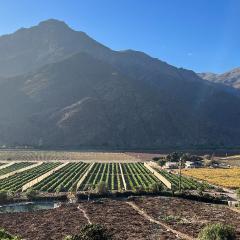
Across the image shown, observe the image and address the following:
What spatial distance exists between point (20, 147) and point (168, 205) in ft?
487

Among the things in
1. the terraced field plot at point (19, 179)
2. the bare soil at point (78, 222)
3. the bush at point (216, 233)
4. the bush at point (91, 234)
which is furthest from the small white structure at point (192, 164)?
the bush at point (91, 234)

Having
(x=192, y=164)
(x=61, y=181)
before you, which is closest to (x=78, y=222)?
(x=61, y=181)

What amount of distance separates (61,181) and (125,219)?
3418 centimetres

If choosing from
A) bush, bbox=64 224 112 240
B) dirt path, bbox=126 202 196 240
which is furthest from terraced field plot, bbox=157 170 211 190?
bush, bbox=64 224 112 240

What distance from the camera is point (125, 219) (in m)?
46.3

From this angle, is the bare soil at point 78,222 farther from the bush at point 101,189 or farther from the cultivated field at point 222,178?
the cultivated field at point 222,178

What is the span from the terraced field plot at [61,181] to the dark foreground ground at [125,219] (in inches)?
512

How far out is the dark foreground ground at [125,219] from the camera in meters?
39.7

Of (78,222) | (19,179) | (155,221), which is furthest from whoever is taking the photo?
(19,179)

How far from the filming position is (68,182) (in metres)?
77.1

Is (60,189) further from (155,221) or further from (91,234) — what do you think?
(91,234)

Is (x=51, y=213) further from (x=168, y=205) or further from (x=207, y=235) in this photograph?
(x=207, y=235)

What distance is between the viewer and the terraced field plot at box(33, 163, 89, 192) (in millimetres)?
69062

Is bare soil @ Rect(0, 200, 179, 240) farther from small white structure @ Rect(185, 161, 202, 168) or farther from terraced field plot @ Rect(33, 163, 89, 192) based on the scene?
small white structure @ Rect(185, 161, 202, 168)
